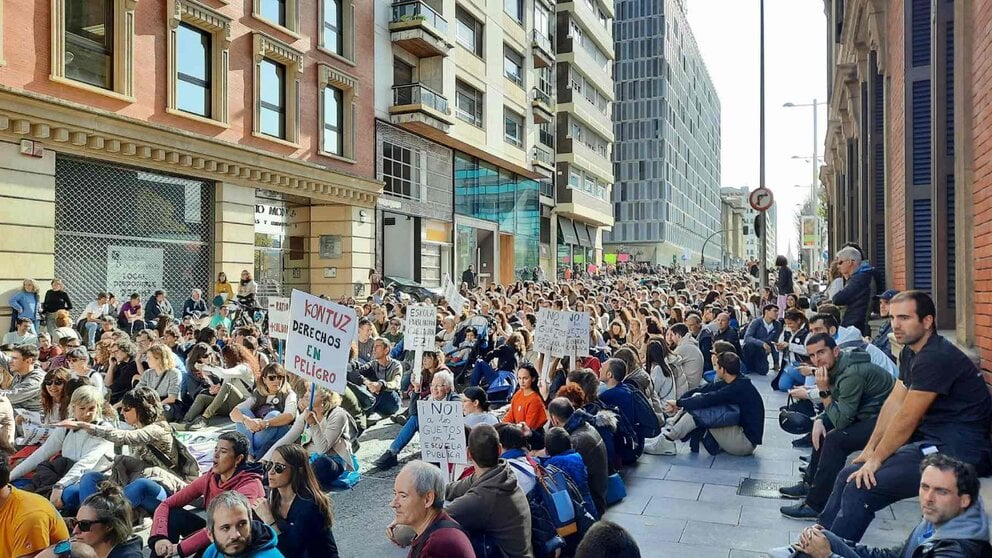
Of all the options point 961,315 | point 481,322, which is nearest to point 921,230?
point 961,315

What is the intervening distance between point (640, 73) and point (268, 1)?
78822 mm

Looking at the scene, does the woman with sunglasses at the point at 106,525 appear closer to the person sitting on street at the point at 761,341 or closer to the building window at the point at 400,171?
the person sitting on street at the point at 761,341

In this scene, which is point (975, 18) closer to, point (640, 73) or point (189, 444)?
point (189, 444)

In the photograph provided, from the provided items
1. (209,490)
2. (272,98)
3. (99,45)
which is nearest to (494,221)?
(272,98)

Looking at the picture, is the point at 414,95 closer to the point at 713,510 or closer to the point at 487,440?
the point at 713,510

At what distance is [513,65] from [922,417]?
36.1 m

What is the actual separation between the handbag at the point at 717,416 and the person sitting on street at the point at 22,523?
251 inches

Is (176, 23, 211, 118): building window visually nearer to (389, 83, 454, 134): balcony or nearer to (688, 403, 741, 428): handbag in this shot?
(389, 83, 454, 134): balcony

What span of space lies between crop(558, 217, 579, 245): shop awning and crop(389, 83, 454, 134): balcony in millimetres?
A: 23285

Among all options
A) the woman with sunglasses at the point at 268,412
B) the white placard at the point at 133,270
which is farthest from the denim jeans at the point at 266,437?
the white placard at the point at 133,270

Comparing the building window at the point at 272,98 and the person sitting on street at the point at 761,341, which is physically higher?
the building window at the point at 272,98

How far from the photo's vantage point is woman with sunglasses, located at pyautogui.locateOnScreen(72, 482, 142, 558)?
14.2 feet

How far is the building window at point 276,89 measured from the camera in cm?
2155

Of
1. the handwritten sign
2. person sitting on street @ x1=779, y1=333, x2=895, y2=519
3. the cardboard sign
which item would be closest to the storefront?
the cardboard sign
